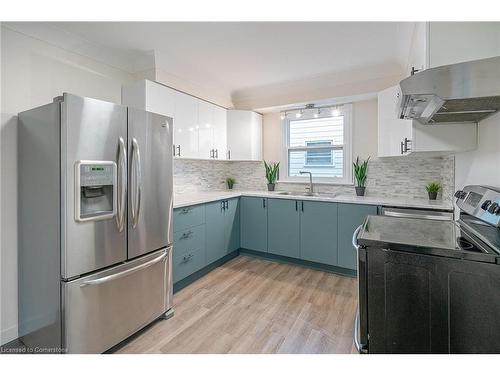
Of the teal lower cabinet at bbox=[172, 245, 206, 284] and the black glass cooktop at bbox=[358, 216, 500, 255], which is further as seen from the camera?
the teal lower cabinet at bbox=[172, 245, 206, 284]

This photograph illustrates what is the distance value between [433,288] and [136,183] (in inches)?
73.7

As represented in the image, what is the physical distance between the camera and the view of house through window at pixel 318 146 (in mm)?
3697

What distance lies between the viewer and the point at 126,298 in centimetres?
184

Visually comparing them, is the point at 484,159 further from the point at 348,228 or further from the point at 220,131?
the point at 220,131

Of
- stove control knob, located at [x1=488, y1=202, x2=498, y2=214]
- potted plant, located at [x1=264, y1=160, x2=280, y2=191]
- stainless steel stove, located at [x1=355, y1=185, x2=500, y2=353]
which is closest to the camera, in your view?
stainless steel stove, located at [x1=355, y1=185, x2=500, y2=353]

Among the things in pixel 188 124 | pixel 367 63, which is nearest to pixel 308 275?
pixel 188 124

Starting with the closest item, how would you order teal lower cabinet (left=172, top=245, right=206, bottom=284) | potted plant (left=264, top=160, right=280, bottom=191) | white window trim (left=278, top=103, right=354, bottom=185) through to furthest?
teal lower cabinet (left=172, top=245, right=206, bottom=284)
white window trim (left=278, top=103, right=354, bottom=185)
potted plant (left=264, top=160, right=280, bottom=191)

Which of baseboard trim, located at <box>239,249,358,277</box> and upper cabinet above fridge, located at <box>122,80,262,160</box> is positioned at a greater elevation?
upper cabinet above fridge, located at <box>122,80,262,160</box>

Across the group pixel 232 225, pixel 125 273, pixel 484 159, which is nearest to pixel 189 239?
pixel 232 225

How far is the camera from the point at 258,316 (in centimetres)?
221

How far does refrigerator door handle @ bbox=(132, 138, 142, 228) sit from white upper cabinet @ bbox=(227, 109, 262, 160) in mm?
2073

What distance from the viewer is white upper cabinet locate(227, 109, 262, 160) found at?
389 centimetres

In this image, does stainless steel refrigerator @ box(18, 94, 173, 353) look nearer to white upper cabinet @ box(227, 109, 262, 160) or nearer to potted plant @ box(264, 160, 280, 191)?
white upper cabinet @ box(227, 109, 262, 160)

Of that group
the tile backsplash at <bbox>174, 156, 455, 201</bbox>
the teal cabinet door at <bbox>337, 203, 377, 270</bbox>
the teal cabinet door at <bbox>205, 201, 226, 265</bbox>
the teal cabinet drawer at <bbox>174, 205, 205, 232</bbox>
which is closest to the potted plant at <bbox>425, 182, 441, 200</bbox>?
the tile backsplash at <bbox>174, 156, 455, 201</bbox>
